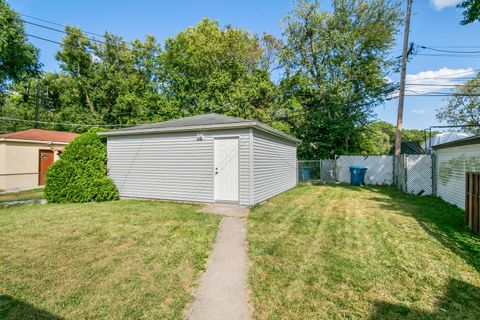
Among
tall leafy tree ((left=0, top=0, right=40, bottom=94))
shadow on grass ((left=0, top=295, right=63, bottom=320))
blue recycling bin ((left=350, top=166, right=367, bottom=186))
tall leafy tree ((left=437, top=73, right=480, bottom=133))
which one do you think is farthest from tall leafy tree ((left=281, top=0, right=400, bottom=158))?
tall leafy tree ((left=0, top=0, right=40, bottom=94))

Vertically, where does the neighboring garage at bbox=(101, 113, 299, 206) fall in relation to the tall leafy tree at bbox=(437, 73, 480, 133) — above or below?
below

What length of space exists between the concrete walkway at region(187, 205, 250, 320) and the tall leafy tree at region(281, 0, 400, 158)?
14.6m

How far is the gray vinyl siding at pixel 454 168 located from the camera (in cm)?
660

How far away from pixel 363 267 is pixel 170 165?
6.67 metres

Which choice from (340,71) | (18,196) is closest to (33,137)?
(18,196)


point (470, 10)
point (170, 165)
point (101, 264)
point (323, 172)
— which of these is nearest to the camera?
point (101, 264)

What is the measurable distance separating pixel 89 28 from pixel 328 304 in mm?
14491

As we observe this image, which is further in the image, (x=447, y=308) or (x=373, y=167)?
(x=373, y=167)

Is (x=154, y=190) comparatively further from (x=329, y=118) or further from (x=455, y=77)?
(x=455, y=77)

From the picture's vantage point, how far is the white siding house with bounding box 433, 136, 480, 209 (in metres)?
6.49

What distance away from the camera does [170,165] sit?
833 centimetres

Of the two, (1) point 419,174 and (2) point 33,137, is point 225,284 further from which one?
(2) point 33,137

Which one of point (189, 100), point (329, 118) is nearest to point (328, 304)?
point (329, 118)

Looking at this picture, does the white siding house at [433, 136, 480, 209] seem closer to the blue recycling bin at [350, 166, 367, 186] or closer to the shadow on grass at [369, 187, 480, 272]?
the shadow on grass at [369, 187, 480, 272]
